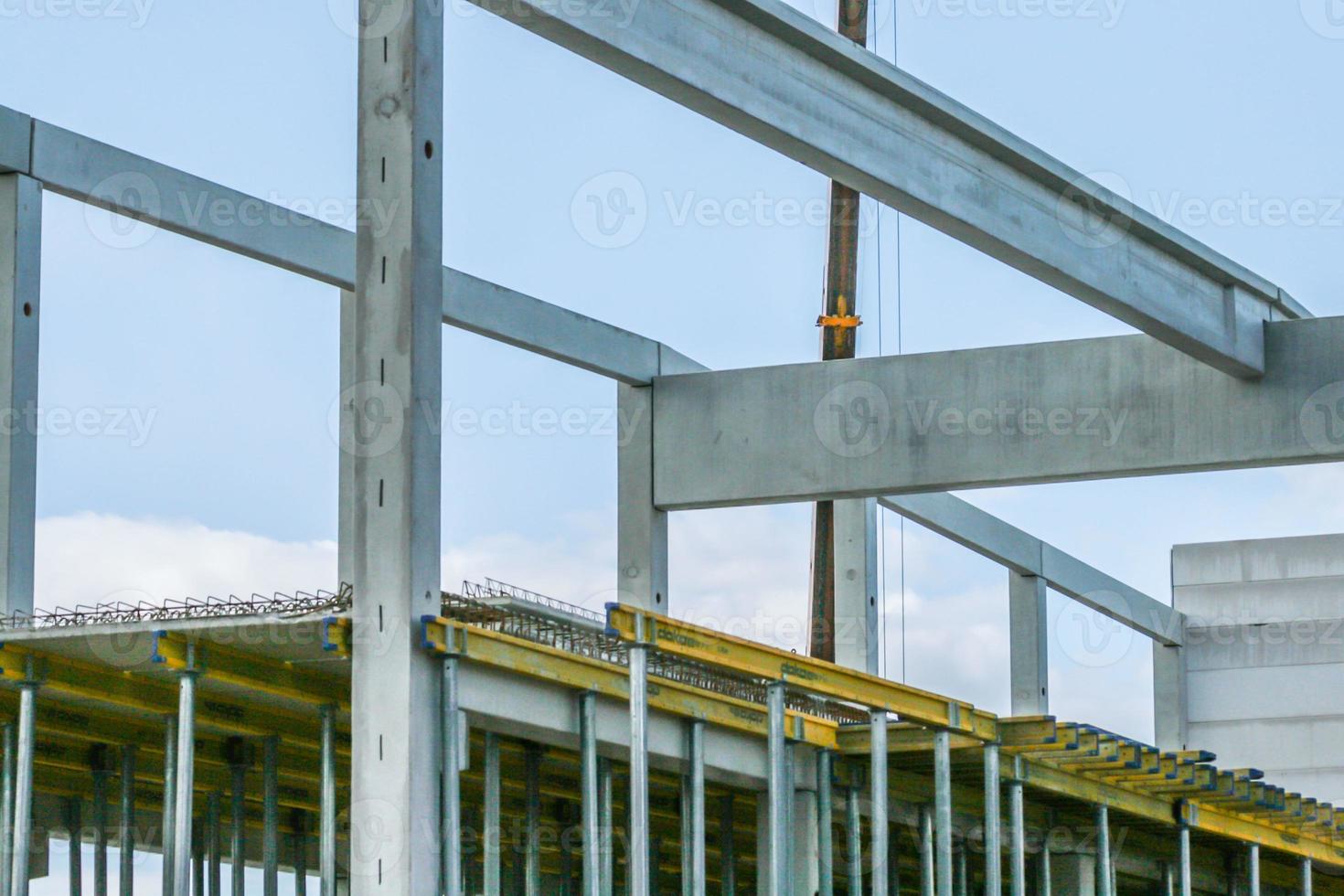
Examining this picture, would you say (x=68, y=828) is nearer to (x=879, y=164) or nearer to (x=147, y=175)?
(x=147, y=175)

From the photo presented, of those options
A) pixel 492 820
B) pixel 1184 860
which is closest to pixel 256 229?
pixel 492 820

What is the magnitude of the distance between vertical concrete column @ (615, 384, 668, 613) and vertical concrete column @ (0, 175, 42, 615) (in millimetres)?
7819

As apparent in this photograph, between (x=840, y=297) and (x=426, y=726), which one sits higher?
(x=840, y=297)

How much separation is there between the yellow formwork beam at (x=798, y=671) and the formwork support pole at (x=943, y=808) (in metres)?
0.24

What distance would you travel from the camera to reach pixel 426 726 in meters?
19.8

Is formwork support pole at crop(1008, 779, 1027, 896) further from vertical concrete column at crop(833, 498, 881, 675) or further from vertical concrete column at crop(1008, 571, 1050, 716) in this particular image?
vertical concrete column at crop(1008, 571, 1050, 716)

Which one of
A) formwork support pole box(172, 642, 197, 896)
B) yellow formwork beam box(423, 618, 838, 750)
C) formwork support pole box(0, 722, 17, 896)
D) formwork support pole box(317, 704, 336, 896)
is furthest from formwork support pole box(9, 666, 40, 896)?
yellow formwork beam box(423, 618, 838, 750)

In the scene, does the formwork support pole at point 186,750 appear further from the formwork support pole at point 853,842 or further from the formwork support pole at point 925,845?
the formwork support pole at point 925,845

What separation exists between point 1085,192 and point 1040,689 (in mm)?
16657

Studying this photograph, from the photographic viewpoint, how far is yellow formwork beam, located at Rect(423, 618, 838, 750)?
20000 millimetres

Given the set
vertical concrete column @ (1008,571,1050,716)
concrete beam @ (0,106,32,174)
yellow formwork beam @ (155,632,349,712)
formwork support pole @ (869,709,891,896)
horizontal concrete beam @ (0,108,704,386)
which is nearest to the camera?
yellow formwork beam @ (155,632,349,712)

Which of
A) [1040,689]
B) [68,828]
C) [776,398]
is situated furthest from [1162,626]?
[68,828]

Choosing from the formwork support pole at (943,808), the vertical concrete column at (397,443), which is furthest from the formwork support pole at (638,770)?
the formwork support pole at (943,808)

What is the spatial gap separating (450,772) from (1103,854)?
47.2ft
